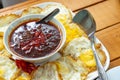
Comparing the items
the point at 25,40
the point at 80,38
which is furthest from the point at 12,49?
the point at 80,38

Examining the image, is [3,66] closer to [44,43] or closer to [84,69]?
[44,43]

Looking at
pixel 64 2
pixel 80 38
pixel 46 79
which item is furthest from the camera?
pixel 64 2

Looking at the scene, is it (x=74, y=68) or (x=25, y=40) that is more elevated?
(x=25, y=40)

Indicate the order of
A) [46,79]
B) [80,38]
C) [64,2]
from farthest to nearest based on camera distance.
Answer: [64,2], [80,38], [46,79]

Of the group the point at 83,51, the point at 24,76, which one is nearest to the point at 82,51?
the point at 83,51

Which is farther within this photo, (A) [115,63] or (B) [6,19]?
(B) [6,19]

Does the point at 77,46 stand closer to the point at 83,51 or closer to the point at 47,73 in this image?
the point at 83,51

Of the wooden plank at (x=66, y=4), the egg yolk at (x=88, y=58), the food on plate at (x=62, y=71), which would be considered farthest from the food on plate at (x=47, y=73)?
the wooden plank at (x=66, y=4)

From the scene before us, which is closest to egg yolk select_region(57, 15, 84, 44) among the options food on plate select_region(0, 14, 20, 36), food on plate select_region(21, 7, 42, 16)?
food on plate select_region(21, 7, 42, 16)

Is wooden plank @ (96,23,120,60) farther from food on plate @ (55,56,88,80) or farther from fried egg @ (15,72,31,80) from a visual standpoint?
Answer: fried egg @ (15,72,31,80)
